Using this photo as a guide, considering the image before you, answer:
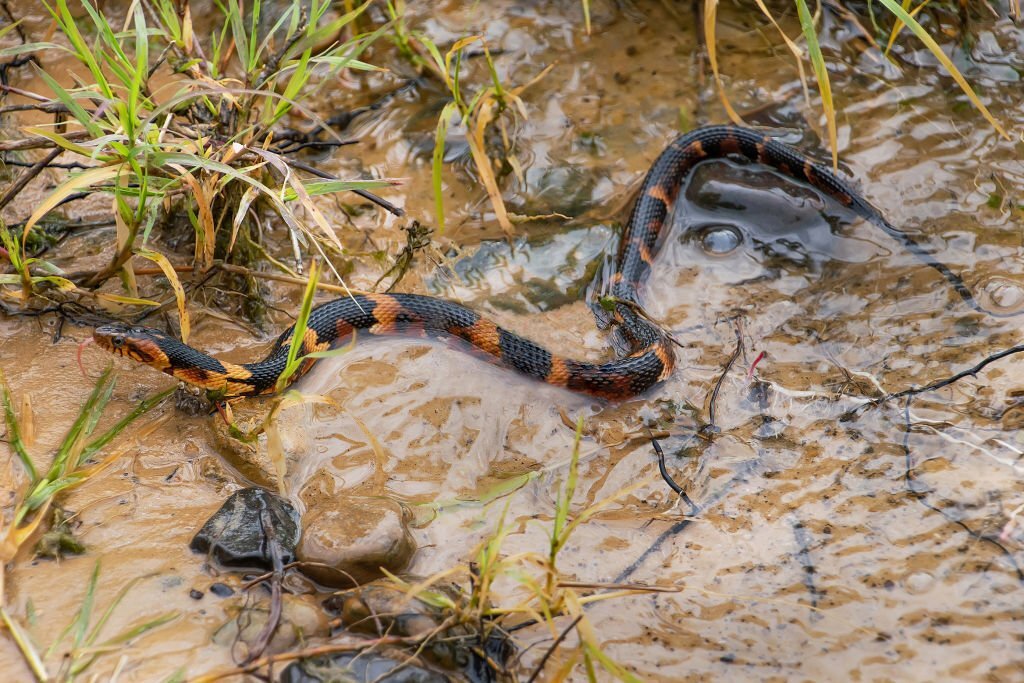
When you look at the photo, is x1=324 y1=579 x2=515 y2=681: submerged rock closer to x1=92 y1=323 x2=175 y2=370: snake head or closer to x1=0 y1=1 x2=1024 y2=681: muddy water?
x1=0 y1=1 x2=1024 y2=681: muddy water

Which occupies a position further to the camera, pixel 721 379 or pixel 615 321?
pixel 615 321

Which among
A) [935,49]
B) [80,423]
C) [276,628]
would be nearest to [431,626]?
[276,628]

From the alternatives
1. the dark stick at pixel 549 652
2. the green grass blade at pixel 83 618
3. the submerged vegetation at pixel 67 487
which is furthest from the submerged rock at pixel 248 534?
the dark stick at pixel 549 652

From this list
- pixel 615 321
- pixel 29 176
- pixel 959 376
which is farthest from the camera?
pixel 615 321

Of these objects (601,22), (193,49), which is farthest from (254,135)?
(601,22)

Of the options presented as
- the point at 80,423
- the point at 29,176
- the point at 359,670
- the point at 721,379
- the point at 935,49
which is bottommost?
the point at 721,379

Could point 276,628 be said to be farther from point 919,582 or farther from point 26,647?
point 919,582

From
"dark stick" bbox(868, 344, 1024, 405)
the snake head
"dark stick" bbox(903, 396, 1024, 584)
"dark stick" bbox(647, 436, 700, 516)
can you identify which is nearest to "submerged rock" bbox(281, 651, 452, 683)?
"dark stick" bbox(647, 436, 700, 516)

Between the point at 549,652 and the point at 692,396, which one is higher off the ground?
the point at 549,652
